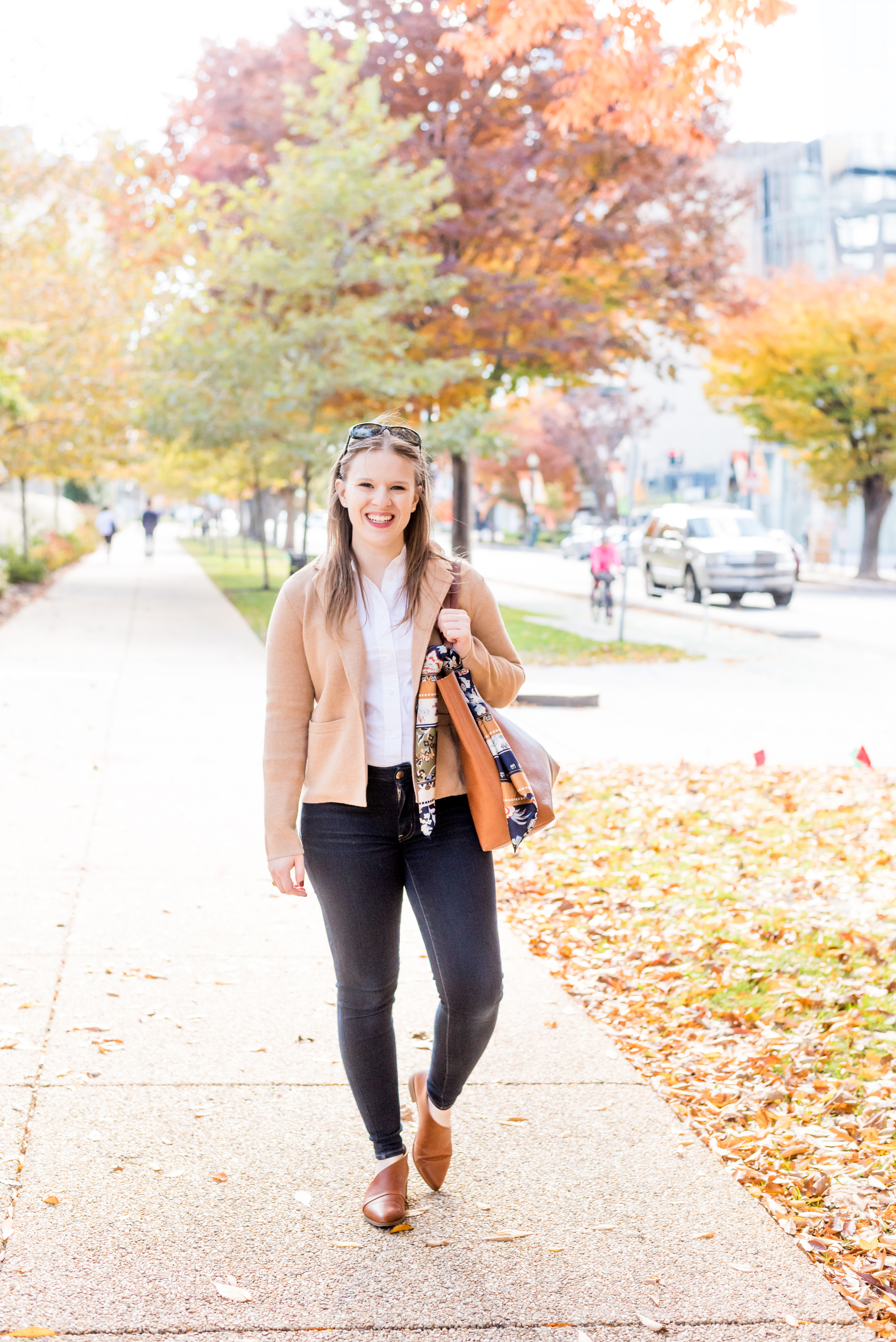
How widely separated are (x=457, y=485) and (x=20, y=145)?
337 inches

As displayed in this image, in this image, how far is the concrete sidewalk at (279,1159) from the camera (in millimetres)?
2955

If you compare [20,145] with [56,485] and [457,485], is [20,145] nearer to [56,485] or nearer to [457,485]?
[457,485]

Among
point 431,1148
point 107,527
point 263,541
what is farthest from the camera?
point 107,527

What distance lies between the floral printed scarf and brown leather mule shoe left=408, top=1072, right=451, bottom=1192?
0.72 meters

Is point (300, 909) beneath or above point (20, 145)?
beneath

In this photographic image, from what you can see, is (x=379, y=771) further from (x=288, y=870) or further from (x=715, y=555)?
(x=715, y=555)

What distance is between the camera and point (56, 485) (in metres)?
36.1

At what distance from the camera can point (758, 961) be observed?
5.54m

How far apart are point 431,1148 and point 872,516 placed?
3742cm

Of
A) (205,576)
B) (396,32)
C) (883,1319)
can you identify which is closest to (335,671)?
(883,1319)

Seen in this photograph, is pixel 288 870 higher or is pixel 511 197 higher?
pixel 511 197

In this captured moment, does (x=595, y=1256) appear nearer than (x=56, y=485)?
Yes

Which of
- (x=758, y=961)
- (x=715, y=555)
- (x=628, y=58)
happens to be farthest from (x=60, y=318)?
(x=758, y=961)

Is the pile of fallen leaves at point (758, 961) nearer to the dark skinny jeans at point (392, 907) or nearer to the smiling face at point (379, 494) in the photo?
the dark skinny jeans at point (392, 907)
